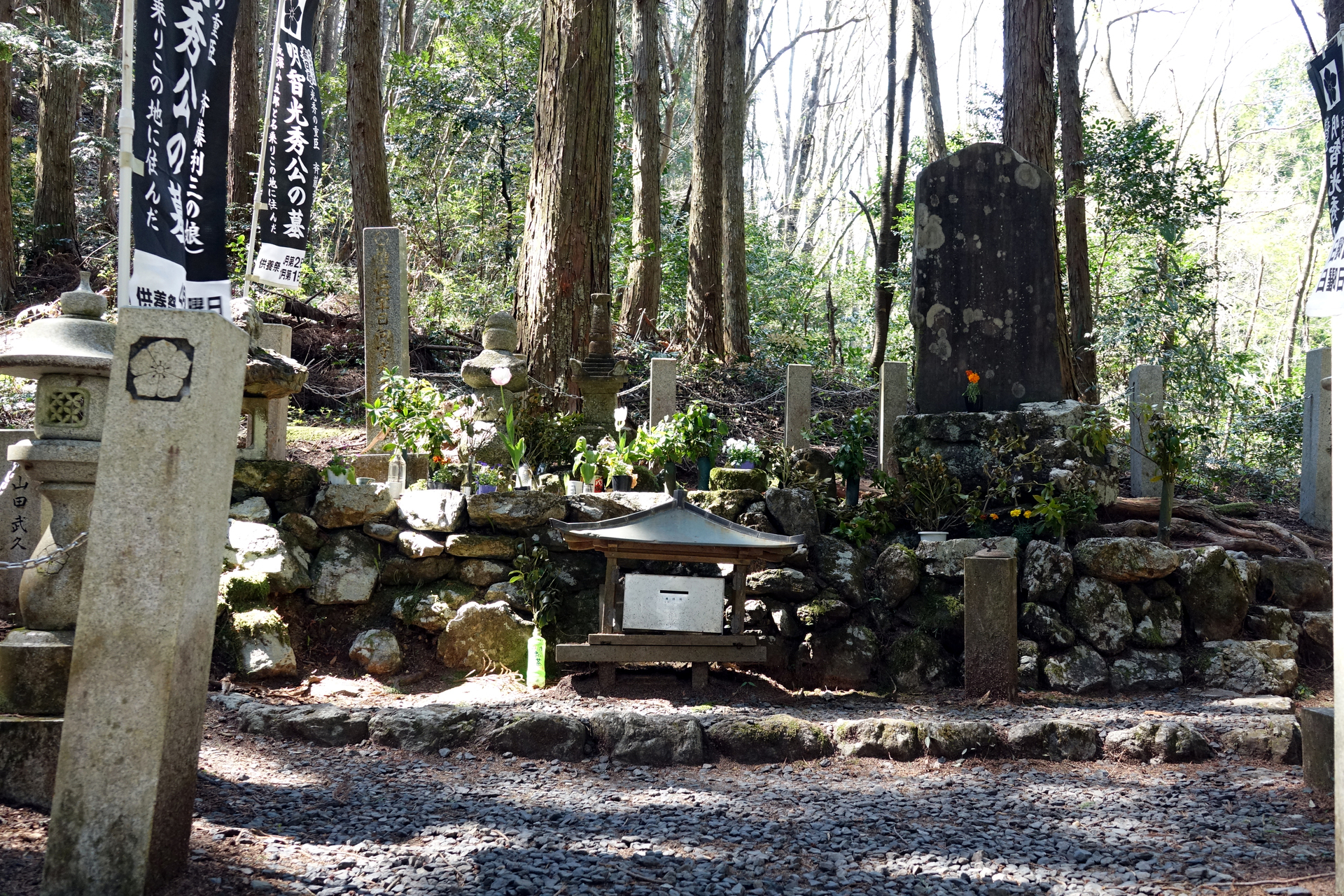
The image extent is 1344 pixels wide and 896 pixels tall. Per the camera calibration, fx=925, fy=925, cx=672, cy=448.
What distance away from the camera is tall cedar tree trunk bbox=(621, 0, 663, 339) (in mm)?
12375

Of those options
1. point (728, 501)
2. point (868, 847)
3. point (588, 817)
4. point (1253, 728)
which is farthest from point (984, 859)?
point (728, 501)

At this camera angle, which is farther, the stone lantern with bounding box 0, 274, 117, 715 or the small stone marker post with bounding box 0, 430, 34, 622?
the small stone marker post with bounding box 0, 430, 34, 622

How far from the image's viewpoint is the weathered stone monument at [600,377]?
688cm

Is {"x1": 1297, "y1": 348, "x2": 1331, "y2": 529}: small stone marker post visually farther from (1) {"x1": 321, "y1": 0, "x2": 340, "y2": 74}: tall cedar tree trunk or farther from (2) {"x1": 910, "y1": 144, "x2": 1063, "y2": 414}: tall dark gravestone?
(1) {"x1": 321, "y1": 0, "x2": 340, "y2": 74}: tall cedar tree trunk

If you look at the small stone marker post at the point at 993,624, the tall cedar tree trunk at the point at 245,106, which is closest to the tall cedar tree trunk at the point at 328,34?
the tall cedar tree trunk at the point at 245,106

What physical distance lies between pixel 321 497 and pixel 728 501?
2.57 m

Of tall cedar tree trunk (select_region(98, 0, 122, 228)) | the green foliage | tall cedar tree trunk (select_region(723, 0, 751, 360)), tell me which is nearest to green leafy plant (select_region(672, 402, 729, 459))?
the green foliage

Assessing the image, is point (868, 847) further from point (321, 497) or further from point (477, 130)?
point (477, 130)

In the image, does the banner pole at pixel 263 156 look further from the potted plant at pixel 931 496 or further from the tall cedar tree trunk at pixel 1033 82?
the tall cedar tree trunk at pixel 1033 82

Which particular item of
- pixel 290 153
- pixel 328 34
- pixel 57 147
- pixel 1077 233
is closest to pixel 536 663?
pixel 290 153

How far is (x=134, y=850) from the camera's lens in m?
2.40

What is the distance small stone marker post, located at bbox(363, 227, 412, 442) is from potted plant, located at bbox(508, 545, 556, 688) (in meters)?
1.97

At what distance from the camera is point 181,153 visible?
413 centimetres

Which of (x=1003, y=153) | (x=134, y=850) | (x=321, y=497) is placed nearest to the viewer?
(x=134, y=850)
